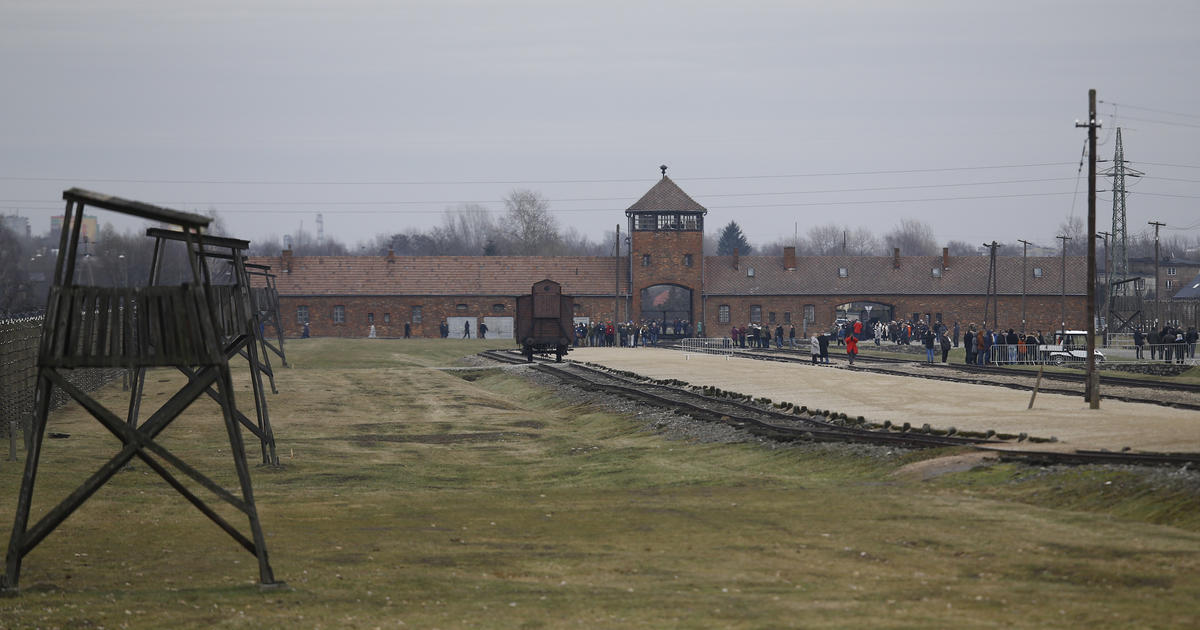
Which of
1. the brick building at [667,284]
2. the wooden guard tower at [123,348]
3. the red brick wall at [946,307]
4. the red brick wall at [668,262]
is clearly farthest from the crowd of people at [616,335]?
the wooden guard tower at [123,348]

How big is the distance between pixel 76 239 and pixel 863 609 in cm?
694

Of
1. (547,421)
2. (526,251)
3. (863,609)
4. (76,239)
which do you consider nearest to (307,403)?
(547,421)

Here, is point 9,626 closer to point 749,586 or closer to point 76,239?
point 76,239

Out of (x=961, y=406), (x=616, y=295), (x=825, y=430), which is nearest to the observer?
(x=825, y=430)

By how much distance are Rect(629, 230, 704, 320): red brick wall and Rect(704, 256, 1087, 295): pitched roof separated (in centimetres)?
138

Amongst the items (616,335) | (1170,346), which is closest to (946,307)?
(616,335)

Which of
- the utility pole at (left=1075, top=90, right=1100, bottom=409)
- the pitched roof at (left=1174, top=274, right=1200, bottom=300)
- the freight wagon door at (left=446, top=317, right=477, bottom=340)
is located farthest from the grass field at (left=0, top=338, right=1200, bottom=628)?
the pitched roof at (left=1174, top=274, right=1200, bottom=300)

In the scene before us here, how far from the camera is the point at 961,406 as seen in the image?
27.5 metres

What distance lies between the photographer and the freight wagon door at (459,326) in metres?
86.1

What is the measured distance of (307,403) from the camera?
32.3 m

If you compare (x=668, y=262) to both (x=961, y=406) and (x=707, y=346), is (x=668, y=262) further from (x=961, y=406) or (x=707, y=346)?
(x=961, y=406)

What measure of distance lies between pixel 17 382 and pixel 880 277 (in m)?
71.3

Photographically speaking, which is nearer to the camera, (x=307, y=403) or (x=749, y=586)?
(x=749, y=586)

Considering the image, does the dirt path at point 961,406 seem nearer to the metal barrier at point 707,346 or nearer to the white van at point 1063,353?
the white van at point 1063,353
